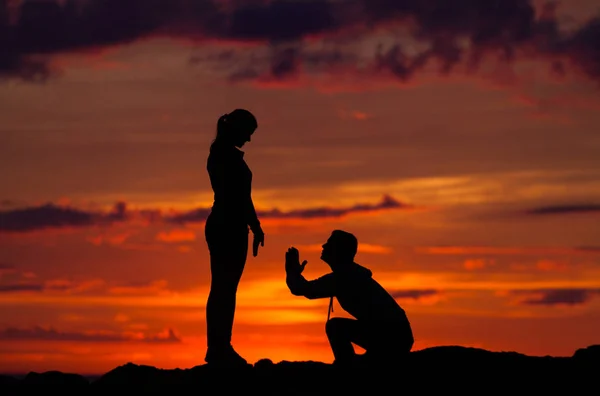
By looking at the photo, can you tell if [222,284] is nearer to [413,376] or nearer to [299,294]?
[299,294]

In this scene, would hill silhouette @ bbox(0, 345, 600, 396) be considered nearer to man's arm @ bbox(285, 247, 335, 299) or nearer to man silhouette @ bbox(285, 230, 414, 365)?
man silhouette @ bbox(285, 230, 414, 365)

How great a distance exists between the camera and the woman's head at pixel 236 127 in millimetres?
18250

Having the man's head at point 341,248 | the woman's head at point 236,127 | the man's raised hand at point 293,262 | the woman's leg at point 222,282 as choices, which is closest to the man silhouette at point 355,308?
the man's head at point 341,248

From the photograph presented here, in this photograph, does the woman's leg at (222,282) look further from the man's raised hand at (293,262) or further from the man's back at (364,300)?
the man's back at (364,300)

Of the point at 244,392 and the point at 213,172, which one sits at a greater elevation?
the point at 213,172

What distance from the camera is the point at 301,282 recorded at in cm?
1672

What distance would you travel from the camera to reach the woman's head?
18250 millimetres

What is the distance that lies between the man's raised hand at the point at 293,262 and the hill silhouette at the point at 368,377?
1.62 meters

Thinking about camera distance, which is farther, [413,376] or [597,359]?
[597,359]

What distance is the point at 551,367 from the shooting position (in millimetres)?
17703

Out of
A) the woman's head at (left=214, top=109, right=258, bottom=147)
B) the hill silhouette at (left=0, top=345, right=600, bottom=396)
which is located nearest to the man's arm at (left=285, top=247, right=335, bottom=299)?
the hill silhouette at (left=0, top=345, right=600, bottom=396)

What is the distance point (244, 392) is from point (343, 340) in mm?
1793

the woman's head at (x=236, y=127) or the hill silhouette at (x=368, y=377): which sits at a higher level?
the woman's head at (x=236, y=127)

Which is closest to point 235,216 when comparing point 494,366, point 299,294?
point 299,294
